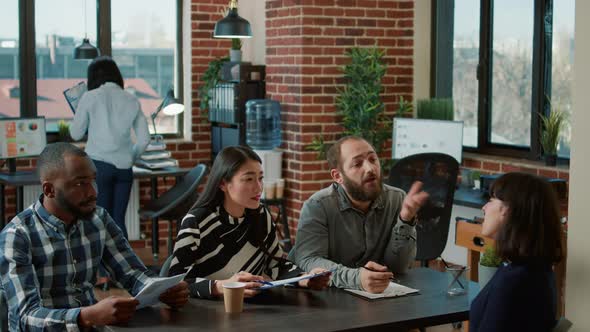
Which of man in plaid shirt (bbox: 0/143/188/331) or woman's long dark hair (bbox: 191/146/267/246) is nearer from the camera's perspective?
man in plaid shirt (bbox: 0/143/188/331)

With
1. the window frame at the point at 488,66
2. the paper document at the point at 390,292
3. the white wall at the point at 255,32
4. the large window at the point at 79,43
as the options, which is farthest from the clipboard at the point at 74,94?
the paper document at the point at 390,292

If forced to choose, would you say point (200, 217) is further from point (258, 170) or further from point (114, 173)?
point (114, 173)

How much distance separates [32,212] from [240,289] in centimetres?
73

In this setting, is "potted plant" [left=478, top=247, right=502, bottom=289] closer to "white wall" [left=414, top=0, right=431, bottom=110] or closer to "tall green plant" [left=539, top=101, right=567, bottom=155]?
"tall green plant" [left=539, top=101, right=567, bottom=155]

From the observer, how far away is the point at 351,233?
344 centimetres

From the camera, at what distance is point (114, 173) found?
6.29 metres

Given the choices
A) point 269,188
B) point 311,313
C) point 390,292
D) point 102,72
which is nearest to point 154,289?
point 311,313

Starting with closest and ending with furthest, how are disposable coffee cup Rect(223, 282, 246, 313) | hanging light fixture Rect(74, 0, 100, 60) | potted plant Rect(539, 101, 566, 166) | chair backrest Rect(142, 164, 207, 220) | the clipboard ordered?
1. disposable coffee cup Rect(223, 282, 246, 313)
2. potted plant Rect(539, 101, 566, 166)
3. chair backrest Rect(142, 164, 207, 220)
4. the clipboard
5. hanging light fixture Rect(74, 0, 100, 60)

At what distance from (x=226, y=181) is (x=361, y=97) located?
3572 millimetres

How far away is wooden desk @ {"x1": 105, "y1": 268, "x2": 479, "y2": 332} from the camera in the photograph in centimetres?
260

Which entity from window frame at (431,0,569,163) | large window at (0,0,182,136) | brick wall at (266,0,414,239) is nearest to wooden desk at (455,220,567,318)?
window frame at (431,0,569,163)

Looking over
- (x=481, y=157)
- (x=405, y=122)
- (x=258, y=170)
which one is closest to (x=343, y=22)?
(x=405, y=122)

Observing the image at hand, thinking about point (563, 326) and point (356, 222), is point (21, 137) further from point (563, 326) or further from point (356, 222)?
point (563, 326)

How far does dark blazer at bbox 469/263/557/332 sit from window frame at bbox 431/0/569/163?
142 inches
